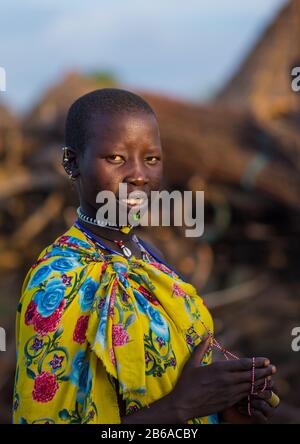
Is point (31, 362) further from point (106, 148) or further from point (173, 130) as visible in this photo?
point (173, 130)

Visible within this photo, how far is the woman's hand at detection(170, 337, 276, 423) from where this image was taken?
1660 millimetres

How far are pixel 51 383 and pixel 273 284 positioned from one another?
13.2 feet

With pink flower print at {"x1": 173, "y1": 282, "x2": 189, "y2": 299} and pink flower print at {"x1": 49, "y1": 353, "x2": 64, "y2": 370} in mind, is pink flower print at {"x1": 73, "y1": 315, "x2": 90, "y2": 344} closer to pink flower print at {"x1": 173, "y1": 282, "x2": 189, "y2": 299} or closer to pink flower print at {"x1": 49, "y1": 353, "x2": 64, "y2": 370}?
pink flower print at {"x1": 49, "y1": 353, "x2": 64, "y2": 370}

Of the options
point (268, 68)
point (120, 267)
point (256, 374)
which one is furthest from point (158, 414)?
point (268, 68)

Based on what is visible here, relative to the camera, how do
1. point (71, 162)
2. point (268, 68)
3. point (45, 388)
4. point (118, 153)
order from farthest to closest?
point (268, 68), point (71, 162), point (118, 153), point (45, 388)

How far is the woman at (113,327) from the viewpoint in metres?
1.66

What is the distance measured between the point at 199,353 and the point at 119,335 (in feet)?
0.66

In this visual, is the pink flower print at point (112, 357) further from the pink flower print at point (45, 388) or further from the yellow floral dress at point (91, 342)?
the pink flower print at point (45, 388)

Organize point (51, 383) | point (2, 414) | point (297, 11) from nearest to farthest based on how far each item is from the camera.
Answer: point (51, 383)
point (2, 414)
point (297, 11)

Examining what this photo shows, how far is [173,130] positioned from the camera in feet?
17.1

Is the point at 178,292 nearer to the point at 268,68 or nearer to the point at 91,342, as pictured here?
the point at 91,342

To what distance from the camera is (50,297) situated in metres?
1.70
